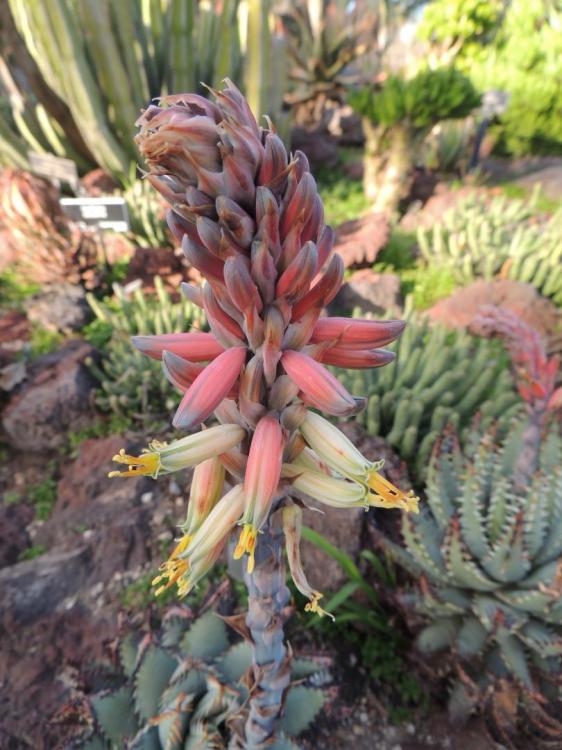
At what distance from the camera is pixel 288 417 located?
0.96 meters

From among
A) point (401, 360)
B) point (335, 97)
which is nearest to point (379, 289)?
point (401, 360)

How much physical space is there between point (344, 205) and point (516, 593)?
729 centimetres

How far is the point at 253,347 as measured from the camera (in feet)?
3.04

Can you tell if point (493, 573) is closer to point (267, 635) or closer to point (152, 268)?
point (267, 635)

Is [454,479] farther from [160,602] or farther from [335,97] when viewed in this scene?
[335,97]

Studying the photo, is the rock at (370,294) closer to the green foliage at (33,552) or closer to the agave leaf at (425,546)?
the agave leaf at (425,546)

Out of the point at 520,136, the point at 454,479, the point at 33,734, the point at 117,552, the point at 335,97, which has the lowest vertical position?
the point at 33,734

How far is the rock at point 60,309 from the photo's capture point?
4574 millimetres

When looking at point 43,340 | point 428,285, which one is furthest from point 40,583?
point 428,285

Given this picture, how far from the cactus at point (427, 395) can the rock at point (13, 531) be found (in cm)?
225

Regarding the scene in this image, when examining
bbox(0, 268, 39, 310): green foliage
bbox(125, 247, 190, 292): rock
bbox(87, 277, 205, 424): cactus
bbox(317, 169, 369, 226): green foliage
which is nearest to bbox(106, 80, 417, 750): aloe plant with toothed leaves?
bbox(87, 277, 205, 424): cactus

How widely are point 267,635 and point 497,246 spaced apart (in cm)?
561

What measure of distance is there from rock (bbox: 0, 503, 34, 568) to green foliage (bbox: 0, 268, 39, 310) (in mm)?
3004

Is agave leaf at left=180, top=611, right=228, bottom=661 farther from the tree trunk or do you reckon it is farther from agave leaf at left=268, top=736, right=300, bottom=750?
the tree trunk
